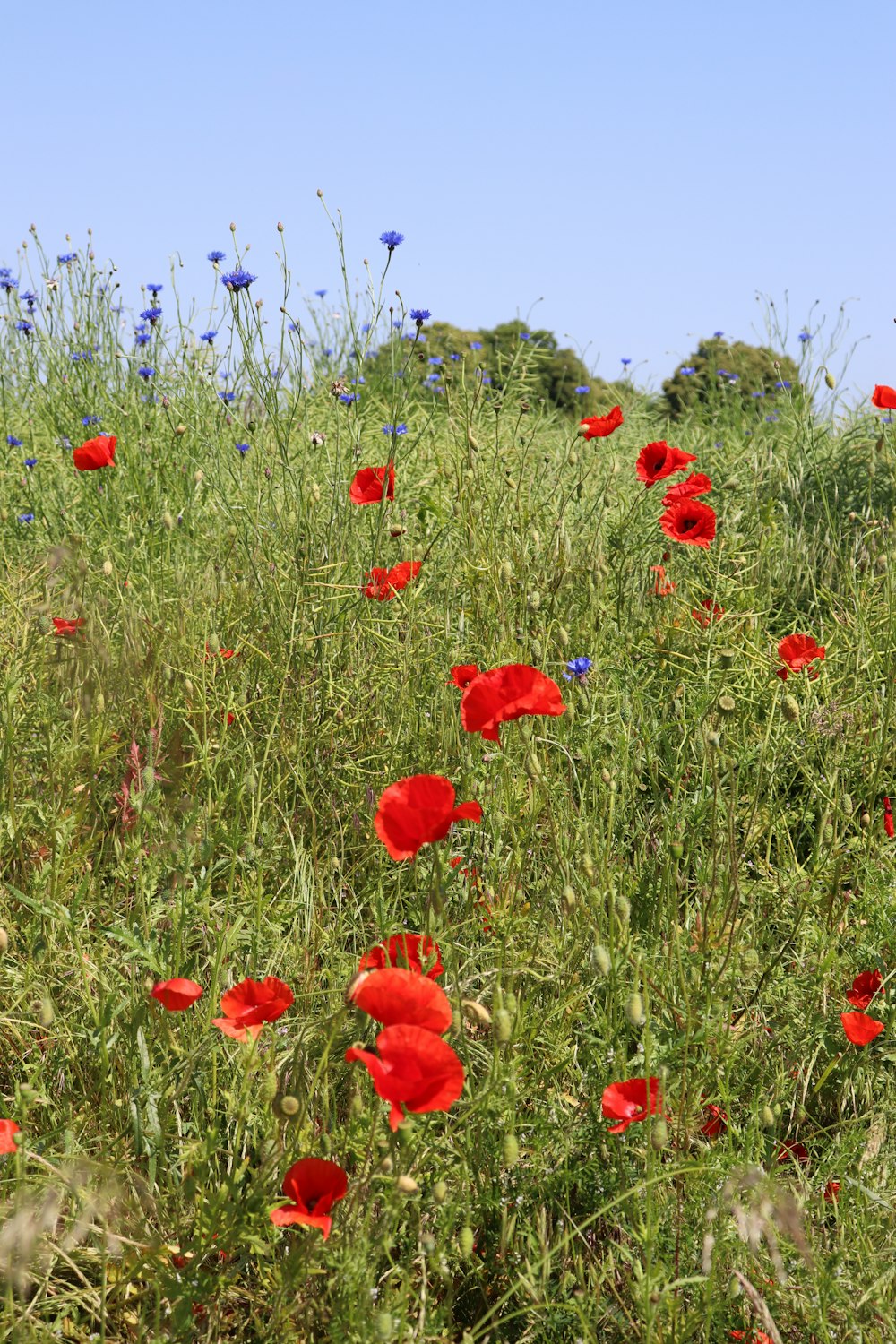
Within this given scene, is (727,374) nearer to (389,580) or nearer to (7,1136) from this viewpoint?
(389,580)

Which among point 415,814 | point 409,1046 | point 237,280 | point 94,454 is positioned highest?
point 237,280

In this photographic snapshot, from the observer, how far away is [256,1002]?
1463 mm

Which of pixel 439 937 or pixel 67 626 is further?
pixel 67 626

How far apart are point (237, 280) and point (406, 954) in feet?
5.90

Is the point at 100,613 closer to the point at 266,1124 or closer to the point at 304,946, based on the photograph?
the point at 304,946

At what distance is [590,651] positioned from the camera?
2523 mm

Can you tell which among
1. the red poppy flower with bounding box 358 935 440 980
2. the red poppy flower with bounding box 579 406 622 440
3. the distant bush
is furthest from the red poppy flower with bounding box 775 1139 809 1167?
the distant bush

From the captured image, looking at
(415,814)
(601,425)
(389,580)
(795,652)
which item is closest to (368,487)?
(389,580)

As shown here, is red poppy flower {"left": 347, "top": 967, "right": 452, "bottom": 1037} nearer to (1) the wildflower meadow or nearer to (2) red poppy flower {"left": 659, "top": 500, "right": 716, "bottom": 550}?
(1) the wildflower meadow

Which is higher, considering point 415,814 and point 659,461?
point 659,461

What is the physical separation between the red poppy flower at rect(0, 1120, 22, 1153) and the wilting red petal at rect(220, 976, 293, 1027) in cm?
27

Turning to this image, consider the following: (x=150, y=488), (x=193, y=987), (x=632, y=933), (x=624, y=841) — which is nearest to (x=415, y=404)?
(x=150, y=488)

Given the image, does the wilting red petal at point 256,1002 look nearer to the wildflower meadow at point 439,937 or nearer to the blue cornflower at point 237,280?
the wildflower meadow at point 439,937

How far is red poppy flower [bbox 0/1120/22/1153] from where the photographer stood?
51.7 inches
